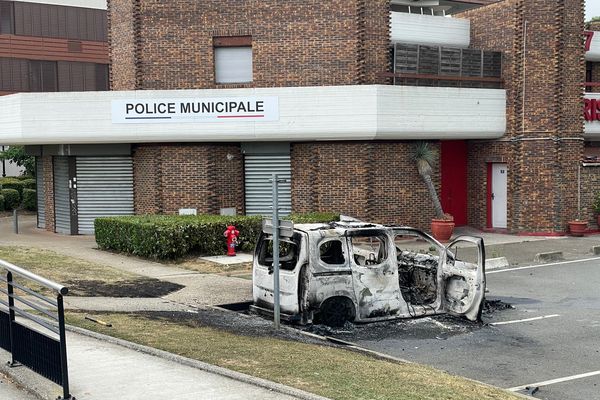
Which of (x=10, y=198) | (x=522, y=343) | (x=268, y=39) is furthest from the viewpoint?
(x=10, y=198)

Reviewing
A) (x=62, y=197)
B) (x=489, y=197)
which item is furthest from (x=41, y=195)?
(x=489, y=197)

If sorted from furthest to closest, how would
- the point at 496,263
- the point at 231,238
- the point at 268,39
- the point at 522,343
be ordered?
the point at 268,39, the point at 231,238, the point at 496,263, the point at 522,343

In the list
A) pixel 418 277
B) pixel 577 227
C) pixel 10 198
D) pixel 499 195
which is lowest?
pixel 577 227

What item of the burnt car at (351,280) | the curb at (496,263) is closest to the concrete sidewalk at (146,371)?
the burnt car at (351,280)

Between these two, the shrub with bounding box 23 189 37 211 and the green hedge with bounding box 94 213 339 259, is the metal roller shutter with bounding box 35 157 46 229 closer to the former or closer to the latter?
the green hedge with bounding box 94 213 339 259

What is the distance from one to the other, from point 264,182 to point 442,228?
5.73m

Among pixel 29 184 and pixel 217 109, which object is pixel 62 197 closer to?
pixel 217 109

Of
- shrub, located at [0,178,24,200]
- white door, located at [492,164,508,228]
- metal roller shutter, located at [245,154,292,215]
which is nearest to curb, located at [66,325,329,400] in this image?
metal roller shutter, located at [245,154,292,215]

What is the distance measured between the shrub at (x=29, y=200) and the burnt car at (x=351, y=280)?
2459 cm

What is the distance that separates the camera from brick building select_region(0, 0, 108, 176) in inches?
1863

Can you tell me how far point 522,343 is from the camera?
11.1 m

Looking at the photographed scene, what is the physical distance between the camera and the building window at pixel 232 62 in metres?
23.5

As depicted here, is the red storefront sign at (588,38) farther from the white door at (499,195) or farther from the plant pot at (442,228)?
the plant pot at (442,228)

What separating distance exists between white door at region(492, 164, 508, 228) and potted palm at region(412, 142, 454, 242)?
102 inches
